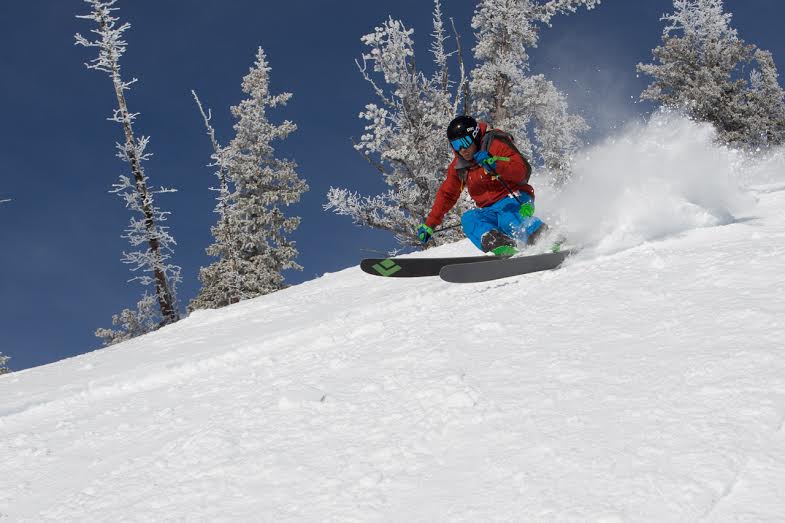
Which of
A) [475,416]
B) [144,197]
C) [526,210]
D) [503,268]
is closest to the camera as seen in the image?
[475,416]

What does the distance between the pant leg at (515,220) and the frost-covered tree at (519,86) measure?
14563 mm

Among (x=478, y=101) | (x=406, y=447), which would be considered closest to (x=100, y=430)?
(x=406, y=447)

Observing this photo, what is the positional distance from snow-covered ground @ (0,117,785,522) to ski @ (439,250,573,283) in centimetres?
18

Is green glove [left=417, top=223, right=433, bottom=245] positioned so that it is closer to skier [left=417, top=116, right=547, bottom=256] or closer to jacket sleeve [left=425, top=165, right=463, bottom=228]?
skier [left=417, top=116, right=547, bottom=256]

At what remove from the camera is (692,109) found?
28688 millimetres

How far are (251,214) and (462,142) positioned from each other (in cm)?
1749

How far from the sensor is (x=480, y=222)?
7.96 meters

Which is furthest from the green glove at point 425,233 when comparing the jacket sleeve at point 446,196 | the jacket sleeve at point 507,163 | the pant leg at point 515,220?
the jacket sleeve at point 507,163

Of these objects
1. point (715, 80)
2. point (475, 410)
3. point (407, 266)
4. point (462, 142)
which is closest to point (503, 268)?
point (462, 142)

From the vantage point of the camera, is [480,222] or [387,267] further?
[387,267]

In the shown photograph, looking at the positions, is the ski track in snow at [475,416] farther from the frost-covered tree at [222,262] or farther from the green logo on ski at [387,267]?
the frost-covered tree at [222,262]

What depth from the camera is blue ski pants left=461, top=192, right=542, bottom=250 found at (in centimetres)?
769

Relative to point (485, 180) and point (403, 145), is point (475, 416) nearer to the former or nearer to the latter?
point (485, 180)

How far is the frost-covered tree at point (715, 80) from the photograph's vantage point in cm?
2847
